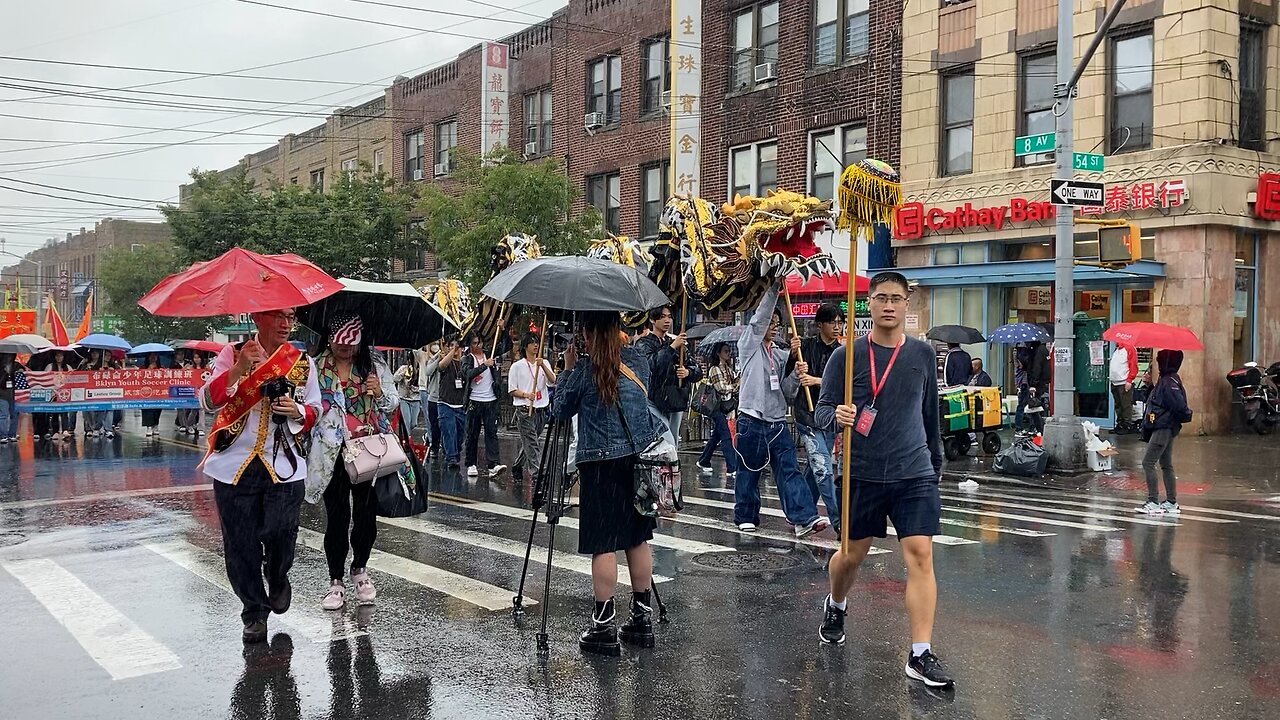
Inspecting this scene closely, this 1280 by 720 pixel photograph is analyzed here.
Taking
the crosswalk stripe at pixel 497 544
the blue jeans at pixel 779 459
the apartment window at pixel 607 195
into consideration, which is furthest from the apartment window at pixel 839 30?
the crosswalk stripe at pixel 497 544

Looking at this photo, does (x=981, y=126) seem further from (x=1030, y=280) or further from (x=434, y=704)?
(x=434, y=704)

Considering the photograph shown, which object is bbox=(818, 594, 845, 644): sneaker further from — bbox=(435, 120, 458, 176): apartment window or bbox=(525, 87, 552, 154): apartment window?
bbox=(435, 120, 458, 176): apartment window

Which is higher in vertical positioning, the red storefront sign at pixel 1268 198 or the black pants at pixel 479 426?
the red storefront sign at pixel 1268 198

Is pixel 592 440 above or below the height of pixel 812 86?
below

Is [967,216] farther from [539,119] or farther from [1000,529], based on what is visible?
[539,119]

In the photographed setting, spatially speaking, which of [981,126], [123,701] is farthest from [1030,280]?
[123,701]

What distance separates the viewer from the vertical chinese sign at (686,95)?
2639 centimetres

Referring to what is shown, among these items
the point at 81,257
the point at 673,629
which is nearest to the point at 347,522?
the point at 673,629

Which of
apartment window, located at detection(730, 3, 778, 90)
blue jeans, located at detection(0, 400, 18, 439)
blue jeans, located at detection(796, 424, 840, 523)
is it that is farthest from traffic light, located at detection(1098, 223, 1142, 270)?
blue jeans, located at detection(0, 400, 18, 439)

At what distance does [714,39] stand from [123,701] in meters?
23.4

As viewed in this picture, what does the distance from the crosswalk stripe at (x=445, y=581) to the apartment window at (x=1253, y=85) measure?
1655cm

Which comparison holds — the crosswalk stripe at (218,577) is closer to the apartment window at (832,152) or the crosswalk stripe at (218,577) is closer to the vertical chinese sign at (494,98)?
the apartment window at (832,152)

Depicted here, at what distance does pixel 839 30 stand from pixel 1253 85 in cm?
782

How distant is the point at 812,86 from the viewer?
2436 centimetres
